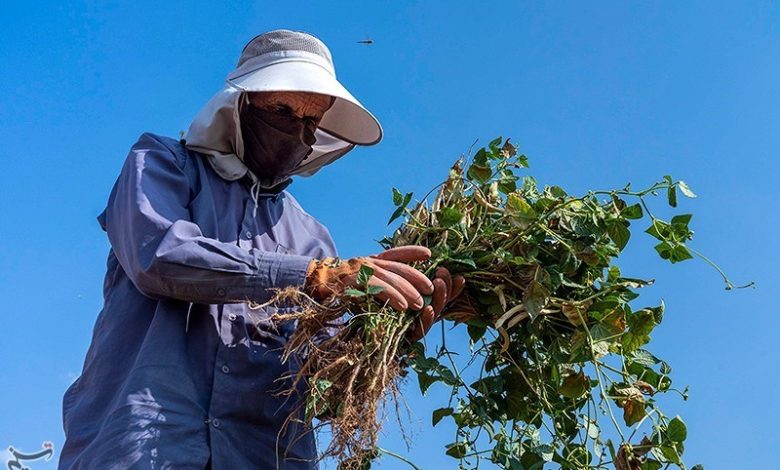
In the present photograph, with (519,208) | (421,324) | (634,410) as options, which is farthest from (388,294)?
(634,410)

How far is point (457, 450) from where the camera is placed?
246 cm

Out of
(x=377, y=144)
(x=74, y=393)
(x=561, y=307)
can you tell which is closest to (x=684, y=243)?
(x=561, y=307)

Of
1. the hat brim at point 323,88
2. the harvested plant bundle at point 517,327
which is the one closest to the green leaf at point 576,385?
the harvested plant bundle at point 517,327

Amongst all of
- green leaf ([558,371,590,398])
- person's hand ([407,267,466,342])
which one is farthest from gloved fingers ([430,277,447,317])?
green leaf ([558,371,590,398])

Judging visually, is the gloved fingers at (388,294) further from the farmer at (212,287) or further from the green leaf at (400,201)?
the green leaf at (400,201)

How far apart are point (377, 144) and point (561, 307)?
1031 millimetres

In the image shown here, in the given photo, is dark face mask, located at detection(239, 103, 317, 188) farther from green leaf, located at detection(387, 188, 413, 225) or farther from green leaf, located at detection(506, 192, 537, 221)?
green leaf, located at detection(506, 192, 537, 221)

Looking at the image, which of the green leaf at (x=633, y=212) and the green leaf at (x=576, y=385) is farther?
the green leaf at (x=576, y=385)

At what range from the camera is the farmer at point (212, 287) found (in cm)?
215

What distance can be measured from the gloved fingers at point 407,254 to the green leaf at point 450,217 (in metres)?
0.12

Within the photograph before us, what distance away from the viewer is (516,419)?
237 centimetres

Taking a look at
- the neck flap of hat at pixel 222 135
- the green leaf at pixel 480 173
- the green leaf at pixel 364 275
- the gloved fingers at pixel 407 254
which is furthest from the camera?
the neck flap of hat at pixel 222 135

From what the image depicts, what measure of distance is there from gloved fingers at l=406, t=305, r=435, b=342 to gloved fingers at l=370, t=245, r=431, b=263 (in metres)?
0.12

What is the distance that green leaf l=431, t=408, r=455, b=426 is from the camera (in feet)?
7.95
